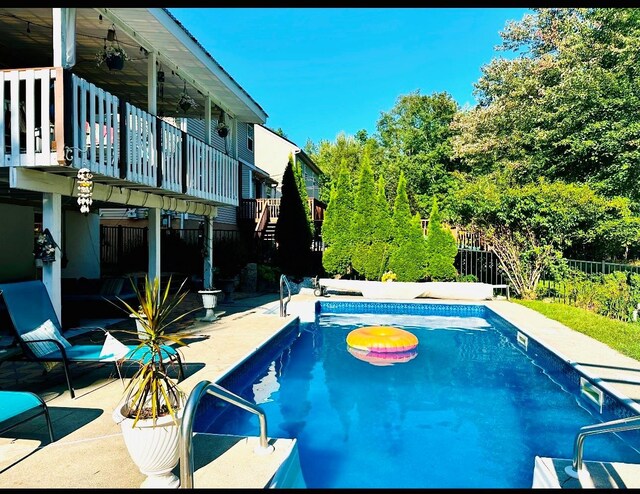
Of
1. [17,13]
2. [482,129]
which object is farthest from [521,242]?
[17,13]

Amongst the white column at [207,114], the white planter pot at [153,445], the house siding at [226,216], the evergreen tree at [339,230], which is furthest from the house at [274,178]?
the white planter pot at [153,445]

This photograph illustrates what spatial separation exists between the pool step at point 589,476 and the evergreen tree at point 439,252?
12.4 m

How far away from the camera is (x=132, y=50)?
333 inches

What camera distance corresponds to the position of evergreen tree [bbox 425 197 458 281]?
15.5 meters

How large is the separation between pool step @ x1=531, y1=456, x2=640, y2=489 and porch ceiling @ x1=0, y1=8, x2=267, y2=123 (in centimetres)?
774

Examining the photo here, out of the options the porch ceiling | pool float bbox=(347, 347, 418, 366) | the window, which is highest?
the window

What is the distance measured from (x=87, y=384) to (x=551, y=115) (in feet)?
55.4

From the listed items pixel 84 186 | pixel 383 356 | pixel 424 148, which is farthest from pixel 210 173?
pixel 424 148

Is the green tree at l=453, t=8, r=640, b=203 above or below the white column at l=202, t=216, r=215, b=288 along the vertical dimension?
above

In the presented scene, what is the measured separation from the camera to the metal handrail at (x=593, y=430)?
2.81 m

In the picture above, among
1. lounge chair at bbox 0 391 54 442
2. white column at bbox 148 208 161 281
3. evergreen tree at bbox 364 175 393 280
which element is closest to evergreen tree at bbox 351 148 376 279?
evergreen tree at bbox 364 175 393 280

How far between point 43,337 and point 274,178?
2577cm

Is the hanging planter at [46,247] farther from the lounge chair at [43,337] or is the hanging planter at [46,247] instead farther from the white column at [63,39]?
the white column at [63,39]

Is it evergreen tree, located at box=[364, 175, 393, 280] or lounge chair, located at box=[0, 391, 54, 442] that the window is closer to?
evergreen tree, located at box=[364, 175, 393, 280]
